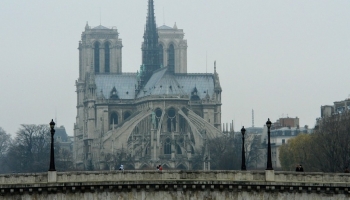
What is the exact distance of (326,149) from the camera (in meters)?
125

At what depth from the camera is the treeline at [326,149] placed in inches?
4569

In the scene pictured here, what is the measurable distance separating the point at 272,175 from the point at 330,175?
7.84 feet

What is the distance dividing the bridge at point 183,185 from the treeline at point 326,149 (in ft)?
117

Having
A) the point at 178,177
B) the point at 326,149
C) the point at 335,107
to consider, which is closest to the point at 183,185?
the point at 178,177

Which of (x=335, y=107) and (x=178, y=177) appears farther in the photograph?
(x=335, y=107)

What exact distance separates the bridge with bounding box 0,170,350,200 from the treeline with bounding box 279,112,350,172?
3569cm

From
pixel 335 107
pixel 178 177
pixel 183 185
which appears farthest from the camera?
pixel 335 107

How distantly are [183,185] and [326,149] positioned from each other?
182ft

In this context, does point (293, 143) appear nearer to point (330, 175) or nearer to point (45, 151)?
point (45, 151)

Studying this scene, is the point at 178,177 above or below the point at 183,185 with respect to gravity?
above

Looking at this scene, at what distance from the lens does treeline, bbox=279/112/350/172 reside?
11606 cm

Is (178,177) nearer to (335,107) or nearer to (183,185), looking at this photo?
(183,185)

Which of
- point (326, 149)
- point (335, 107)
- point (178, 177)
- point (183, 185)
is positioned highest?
point (335, 107)

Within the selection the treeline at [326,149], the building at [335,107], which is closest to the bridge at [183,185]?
the treeline at [326,149]
